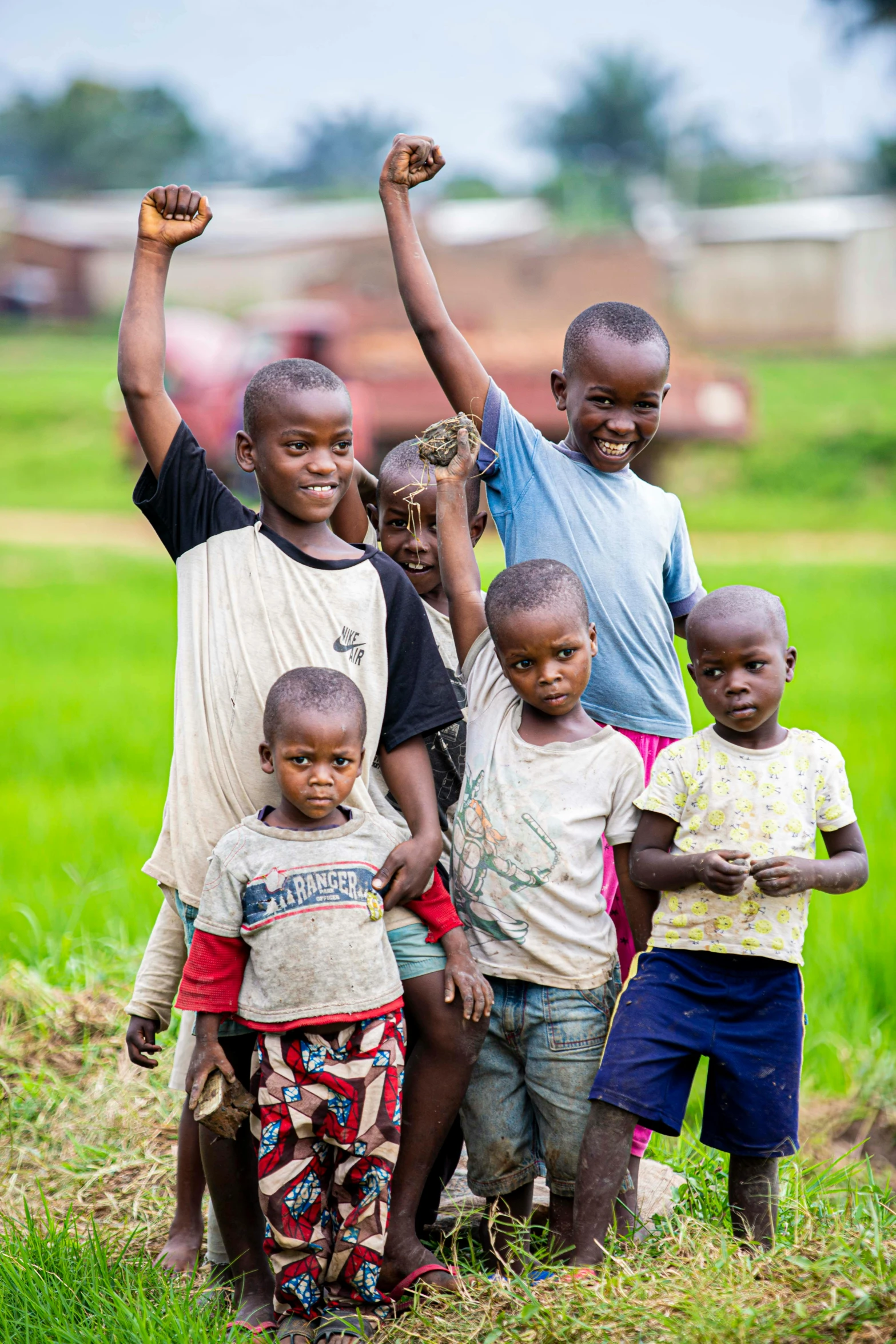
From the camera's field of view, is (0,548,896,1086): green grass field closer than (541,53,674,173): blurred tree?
Yes

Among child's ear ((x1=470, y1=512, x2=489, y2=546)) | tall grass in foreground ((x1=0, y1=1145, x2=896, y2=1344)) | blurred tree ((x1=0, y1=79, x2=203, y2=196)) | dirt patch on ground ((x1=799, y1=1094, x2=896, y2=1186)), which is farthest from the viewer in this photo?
blurred tree ((x1=0, y1=79, x2=203, y2=196))

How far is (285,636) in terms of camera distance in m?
2.60

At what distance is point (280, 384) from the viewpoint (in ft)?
8.54

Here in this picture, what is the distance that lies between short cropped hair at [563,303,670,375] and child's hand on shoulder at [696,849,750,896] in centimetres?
104

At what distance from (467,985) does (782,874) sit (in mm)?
610

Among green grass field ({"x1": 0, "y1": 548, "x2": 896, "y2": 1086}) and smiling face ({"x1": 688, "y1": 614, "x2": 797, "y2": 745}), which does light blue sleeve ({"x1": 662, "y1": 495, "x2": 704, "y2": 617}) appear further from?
green grass field ({"x1": 0, "y1": 548, "x2": 896, "y2": 1086})

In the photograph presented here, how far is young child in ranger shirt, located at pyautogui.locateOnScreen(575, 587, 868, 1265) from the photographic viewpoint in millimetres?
2521

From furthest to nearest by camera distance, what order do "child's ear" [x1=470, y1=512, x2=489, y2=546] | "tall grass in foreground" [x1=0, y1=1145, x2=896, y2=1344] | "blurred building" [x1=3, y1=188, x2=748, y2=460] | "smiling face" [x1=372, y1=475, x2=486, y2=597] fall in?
"blurred building" [x1=3, y1=188, x2=748, y2=460] < "child's ear" [x1=470, y1=512, x2=489, y2=546] < "smiling face" [x1=372, y1=475, x2=486, y2=597] < "tall grass in foreground" [x1=0, y1=1145, x2=896, y2=1344]

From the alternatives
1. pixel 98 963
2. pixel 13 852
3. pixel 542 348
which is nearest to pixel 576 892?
pixel 98 963

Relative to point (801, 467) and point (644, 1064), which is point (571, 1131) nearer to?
point (644, 1064)

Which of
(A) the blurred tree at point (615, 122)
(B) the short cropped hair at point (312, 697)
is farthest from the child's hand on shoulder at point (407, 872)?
(A) the blurred tree at point (615, 122)

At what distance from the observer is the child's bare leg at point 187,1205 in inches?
Result: 113

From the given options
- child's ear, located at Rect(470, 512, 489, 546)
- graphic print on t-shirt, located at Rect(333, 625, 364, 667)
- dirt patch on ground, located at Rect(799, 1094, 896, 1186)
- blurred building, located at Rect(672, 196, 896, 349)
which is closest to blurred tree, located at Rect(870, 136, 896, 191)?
blurred building, located at Rect(672, 196, 896, 349)

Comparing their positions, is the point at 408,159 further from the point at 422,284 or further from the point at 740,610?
the point at 740,610
